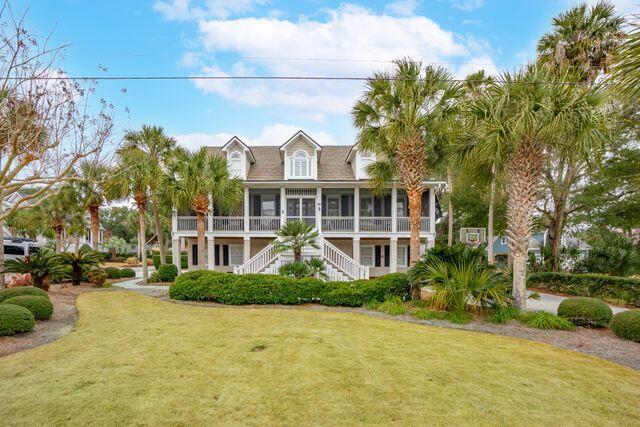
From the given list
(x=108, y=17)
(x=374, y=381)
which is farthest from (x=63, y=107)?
(x=374, y=381)

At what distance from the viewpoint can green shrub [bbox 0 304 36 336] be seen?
265 inches

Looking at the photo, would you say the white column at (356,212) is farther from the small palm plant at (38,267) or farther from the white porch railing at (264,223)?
the small palm plant at (38,267)

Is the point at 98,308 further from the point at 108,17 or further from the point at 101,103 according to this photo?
the point at 108,17

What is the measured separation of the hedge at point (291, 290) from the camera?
10.6m

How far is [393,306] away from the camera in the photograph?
973 cm

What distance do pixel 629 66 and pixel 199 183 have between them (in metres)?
14.0

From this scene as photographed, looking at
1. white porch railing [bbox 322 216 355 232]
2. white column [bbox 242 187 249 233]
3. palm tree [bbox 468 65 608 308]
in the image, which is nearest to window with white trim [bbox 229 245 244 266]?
white column [bbox 242 187 249 233]

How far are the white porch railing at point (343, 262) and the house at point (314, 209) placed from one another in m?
1.77

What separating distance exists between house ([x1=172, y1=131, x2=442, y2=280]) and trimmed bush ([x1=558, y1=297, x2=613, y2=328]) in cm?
941

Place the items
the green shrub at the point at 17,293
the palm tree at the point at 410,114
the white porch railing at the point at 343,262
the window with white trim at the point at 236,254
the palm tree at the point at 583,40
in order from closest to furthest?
the green shrub at the point at 17,293 < the palm tree at the point at 410,114 < the palm tree at the point at 583,40 < the white porch railing at the point at 343,262 < the window with white trim at the point at 236,254

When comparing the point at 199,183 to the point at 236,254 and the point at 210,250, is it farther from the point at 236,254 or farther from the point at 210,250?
the point at 236,254

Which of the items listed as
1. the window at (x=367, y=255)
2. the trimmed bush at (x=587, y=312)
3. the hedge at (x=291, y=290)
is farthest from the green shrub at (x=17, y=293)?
the window at (x=367, y=255)

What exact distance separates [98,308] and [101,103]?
6.50 meters

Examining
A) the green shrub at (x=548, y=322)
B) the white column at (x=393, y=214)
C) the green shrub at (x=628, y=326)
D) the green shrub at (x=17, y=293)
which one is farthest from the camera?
the white column at (x=393, y=214)
